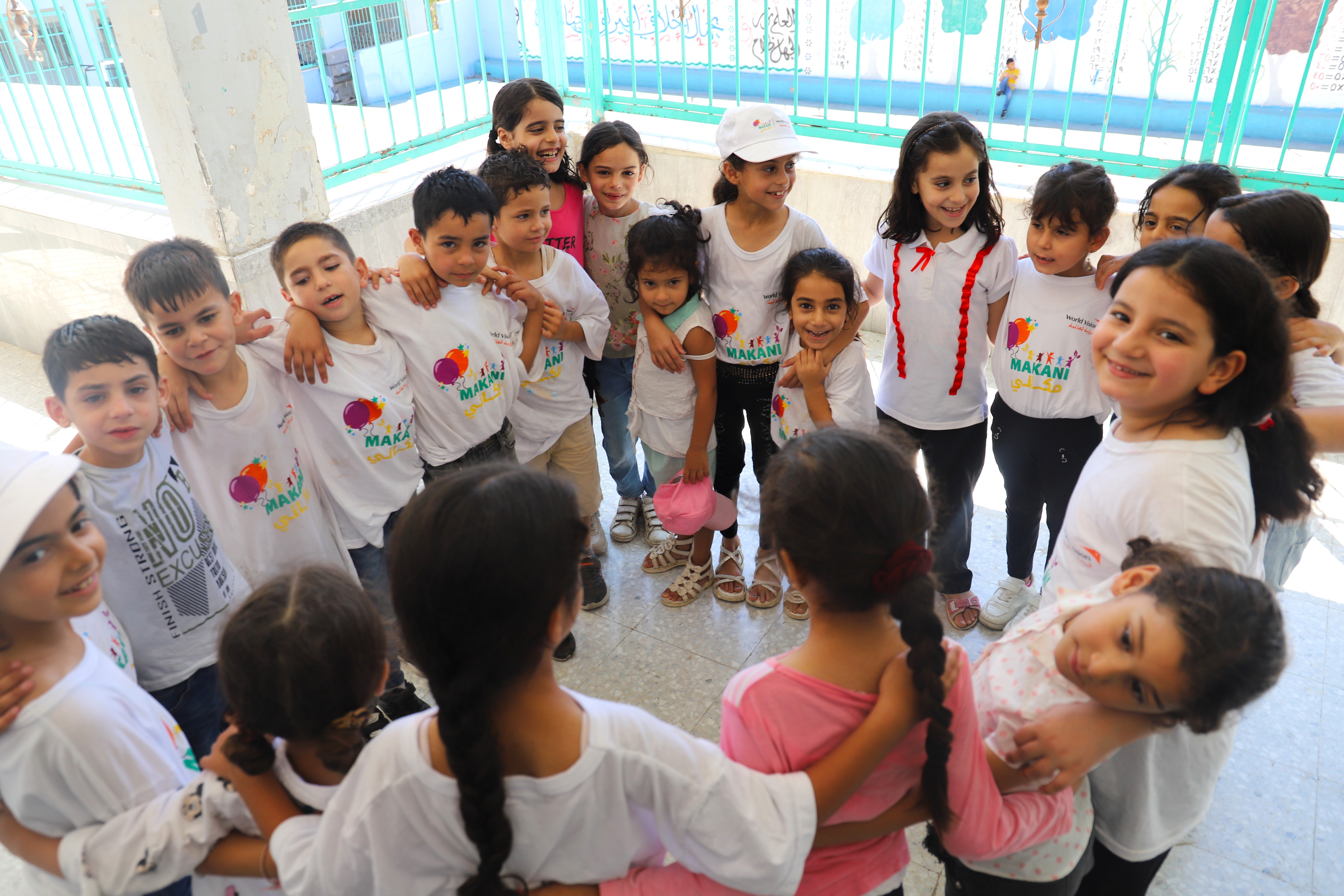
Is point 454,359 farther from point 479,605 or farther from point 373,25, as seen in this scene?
point 373,25

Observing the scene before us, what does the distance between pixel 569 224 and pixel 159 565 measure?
4.77ft

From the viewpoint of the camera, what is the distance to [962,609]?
2.38 metres

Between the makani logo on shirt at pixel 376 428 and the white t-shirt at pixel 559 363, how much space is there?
39cm

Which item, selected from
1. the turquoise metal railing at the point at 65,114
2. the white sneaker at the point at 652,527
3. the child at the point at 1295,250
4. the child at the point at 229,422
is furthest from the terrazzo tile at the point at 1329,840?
the turquoise metal railing at the point at 65,114

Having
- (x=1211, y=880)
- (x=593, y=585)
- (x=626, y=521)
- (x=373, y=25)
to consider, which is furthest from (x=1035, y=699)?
(x=373, y=25)

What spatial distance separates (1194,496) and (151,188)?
157 inches

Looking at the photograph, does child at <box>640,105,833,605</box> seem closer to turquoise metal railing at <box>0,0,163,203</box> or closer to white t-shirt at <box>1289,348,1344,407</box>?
white t-shirt at <box>1289,348,1344,407</box>

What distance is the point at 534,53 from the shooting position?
5062 mm

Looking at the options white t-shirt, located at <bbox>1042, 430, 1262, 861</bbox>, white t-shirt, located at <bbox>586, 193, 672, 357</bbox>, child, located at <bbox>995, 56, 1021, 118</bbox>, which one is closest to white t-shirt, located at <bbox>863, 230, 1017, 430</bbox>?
white t-shirt, located at <bbox>586, 193, 672, 357</bbox>

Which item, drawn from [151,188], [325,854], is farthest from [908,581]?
[151,188]

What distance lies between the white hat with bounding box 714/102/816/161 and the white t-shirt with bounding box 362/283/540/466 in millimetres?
725

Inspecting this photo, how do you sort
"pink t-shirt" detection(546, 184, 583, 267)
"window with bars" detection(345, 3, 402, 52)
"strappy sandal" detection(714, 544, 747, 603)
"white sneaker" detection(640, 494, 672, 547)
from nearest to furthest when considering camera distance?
"pink t-shirt" detection(546, 184, 583, 267)
"strappy sandal" detection(714, 544, 747, 603)
"white sneaker" detection(640, 494, 672, 547)
"window with bars" detection(345, 3, 402, 52)

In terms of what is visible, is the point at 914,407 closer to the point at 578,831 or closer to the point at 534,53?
the point at 578,831

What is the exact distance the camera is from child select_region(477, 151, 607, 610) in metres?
2.10
